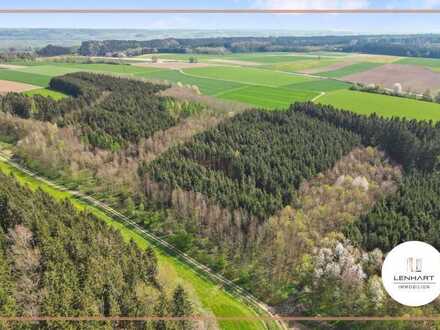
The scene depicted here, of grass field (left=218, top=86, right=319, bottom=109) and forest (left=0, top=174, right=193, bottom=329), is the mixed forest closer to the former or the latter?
forest (left=0, top=174, right=193, bottom=329)

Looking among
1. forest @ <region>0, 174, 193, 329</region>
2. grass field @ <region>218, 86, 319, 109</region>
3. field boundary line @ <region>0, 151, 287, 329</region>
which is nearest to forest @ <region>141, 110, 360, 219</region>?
field boundary line @ <region>0, 151, 287, 329</region>

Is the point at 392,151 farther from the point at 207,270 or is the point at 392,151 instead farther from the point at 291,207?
the point at 207,270

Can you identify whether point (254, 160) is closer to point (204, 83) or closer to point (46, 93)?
point (204, 83)

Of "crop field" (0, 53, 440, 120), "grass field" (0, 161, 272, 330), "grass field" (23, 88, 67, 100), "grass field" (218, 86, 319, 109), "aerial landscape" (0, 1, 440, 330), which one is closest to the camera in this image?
A: "aerial landscape" (0, 1, 440, 330)

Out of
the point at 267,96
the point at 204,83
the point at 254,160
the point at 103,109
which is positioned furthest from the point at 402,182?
the point at 204,83

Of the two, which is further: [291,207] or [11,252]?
[291,207]

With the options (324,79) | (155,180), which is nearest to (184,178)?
(155,180)

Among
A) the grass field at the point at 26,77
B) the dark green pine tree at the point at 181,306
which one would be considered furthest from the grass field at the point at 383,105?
the grass field at the point at 26,77
